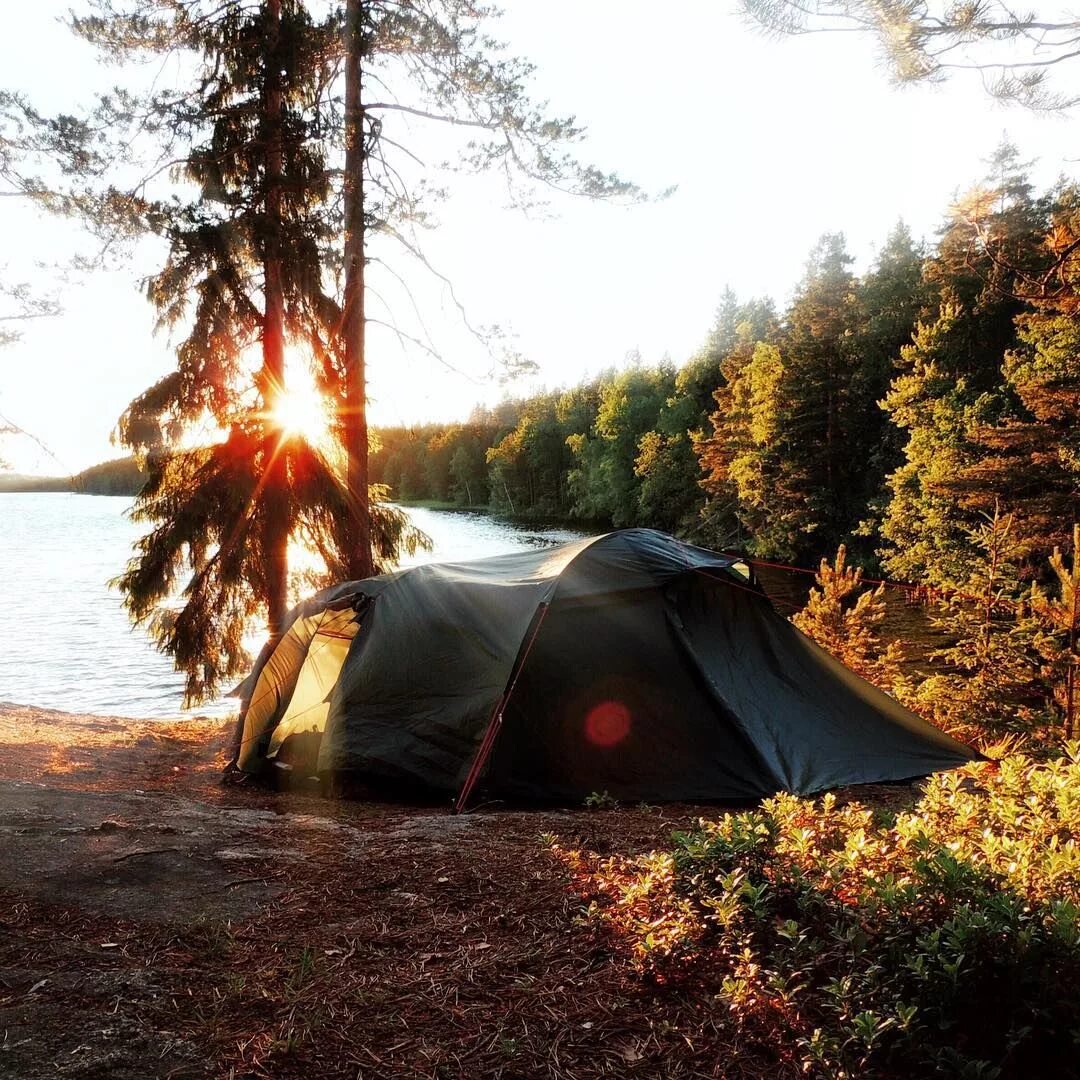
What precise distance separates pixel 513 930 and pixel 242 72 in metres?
8.87

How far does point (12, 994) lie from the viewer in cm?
230

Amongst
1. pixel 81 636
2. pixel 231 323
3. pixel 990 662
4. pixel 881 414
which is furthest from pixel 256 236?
pixel 881 414

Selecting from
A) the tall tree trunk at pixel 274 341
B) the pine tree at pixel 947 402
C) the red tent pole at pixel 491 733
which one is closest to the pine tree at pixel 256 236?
the tall tree trunk at pixel 274 341

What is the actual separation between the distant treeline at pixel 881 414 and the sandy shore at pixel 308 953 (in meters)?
4.09

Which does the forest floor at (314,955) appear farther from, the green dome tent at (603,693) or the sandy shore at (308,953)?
the green dome tent at (603,693)

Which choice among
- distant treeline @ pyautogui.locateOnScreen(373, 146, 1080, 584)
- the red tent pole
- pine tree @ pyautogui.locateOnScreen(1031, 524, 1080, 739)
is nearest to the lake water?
the red tent pole

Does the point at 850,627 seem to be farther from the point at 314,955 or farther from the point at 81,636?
the point at 81,636

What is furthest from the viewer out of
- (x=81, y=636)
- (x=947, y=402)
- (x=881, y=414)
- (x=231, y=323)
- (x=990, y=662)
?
(x=881, y=414)

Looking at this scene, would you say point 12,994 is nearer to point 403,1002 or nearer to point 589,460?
point 403,1002

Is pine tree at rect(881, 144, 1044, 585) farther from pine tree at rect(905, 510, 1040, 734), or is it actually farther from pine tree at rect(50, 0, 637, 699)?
pine tree at rect(50, 0, 637, 699)

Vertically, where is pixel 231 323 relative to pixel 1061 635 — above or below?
above

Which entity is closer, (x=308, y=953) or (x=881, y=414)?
(x=308, y=953)

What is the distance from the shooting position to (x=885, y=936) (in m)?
2.11

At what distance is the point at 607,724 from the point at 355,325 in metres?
5.60
